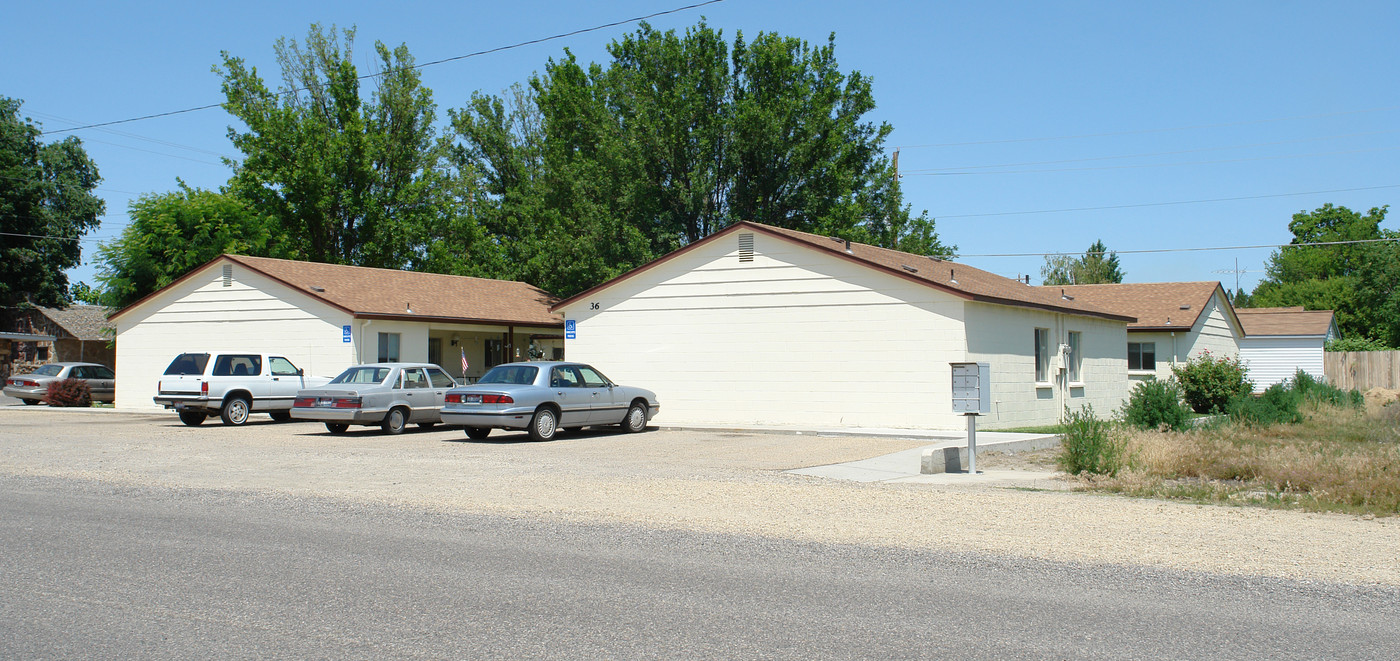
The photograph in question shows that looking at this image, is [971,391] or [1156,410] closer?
[971,391]

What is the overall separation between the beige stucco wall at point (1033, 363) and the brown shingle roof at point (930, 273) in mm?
365

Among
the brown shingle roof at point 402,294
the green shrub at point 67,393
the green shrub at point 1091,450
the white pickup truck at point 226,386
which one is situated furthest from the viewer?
the green shrub at point 67,393

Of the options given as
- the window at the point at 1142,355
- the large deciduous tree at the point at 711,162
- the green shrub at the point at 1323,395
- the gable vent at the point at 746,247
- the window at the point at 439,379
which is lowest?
the green shrub at the point at 1323,395

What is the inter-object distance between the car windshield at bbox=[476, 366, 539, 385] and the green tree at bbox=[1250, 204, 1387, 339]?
53869mm

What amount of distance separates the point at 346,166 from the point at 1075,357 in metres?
34.5

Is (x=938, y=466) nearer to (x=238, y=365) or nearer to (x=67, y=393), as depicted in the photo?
(x=238, y=365)

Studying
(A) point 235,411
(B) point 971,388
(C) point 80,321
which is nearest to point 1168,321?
(B) point 971,388

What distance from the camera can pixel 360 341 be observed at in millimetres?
28141

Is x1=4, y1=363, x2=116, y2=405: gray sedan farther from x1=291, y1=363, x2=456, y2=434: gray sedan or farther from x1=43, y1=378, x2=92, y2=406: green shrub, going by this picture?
x1=291, y1=363, x2=456, y2=434: gray sedan

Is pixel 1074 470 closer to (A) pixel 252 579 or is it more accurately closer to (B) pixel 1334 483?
(B) pixel 1334 483

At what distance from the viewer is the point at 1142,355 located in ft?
115

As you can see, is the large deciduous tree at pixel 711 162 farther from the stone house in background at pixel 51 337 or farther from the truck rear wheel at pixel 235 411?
the stone house in background at pixel 51 337

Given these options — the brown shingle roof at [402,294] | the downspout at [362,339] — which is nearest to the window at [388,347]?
the downspout at [362,339]

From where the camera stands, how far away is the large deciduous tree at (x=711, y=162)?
37656 mm
